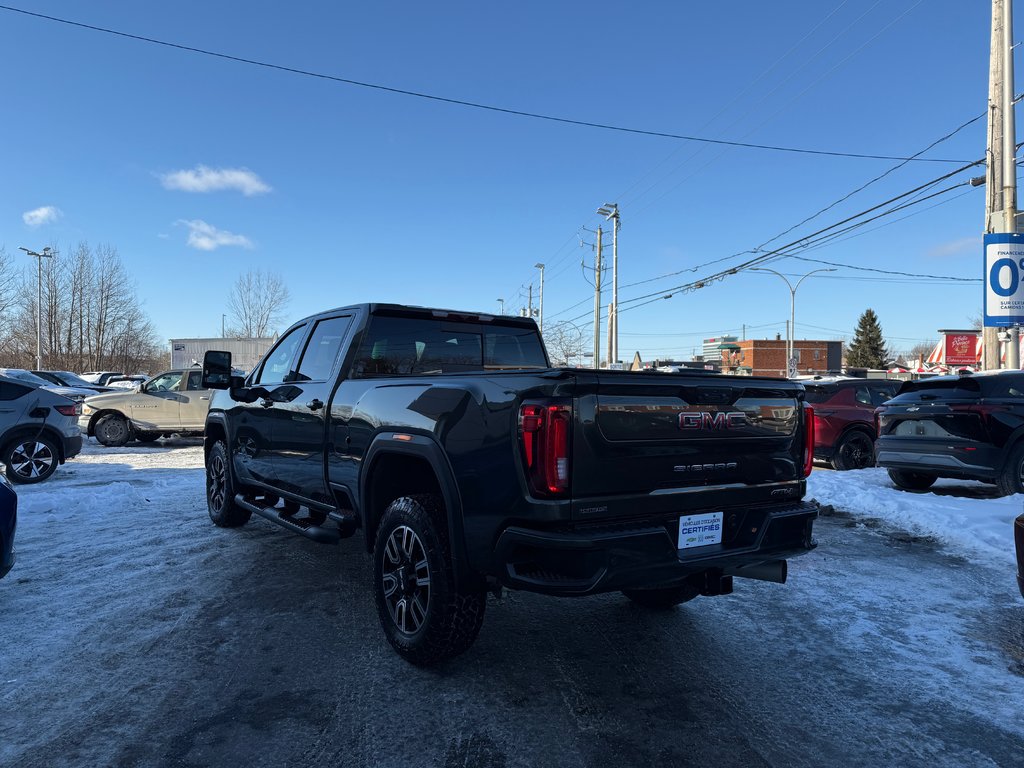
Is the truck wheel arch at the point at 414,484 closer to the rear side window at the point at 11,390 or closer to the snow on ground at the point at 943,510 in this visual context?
the snow on ground at the point at 943,510

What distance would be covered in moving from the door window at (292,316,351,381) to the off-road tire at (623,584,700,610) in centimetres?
265

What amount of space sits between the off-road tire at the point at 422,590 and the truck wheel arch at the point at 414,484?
0.36 feet

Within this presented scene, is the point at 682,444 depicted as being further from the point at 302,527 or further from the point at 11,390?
the point at 11,390

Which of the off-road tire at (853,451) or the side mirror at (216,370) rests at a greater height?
the side mirror at (216,370)

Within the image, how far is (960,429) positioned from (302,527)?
786cm

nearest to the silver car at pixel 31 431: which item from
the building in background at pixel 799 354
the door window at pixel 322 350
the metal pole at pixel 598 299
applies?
the door window at pixel 322 350

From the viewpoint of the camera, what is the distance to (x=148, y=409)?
14.9 meters

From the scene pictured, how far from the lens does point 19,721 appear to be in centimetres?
288

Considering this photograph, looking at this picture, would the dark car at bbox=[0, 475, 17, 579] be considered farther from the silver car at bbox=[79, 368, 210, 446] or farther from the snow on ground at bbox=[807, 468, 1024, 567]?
the silver car at bbox=[79, 368, 210, 446]

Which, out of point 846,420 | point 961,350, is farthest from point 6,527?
point 961,350

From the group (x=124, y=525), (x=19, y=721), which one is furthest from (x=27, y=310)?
(x=19, y=721)

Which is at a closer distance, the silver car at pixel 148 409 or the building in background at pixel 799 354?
the silver car at pixel 148 409

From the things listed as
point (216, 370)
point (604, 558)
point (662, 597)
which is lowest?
point (662, 597)

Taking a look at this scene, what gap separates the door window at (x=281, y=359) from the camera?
551cm
